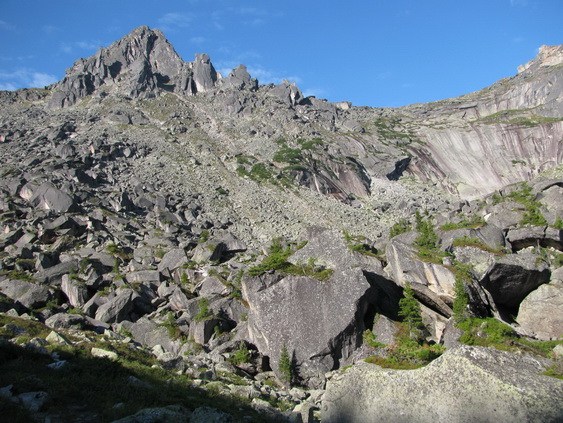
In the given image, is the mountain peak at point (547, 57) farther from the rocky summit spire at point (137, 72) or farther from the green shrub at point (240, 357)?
the green shrub at point (240, 357)

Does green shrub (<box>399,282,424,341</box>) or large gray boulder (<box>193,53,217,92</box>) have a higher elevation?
large gray boulder (<box>193,53,217,92</box>)

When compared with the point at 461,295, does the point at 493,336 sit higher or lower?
lower

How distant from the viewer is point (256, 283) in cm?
2631

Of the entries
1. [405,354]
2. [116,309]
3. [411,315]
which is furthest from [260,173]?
[405,354]

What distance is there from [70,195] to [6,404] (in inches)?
2208

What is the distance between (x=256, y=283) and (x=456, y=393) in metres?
15.6

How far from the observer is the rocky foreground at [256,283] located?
12906 millimetres

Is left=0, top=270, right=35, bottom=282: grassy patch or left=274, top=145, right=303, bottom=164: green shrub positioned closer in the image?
left=0, top=270, right=35, bottom=282: grassy patch

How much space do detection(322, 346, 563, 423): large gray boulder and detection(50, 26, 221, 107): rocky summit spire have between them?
128933 millimetres

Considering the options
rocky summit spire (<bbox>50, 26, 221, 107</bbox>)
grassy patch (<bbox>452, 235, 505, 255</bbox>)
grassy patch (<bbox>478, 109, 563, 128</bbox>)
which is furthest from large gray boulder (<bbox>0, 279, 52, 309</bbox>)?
grassy patch (<bbox>478, 109, 563, 128</bbox>)

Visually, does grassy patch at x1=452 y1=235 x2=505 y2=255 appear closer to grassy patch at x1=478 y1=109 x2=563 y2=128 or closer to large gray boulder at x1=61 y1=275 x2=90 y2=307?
large gray boulder at x1=61 y1=275 x2=90 y2=307

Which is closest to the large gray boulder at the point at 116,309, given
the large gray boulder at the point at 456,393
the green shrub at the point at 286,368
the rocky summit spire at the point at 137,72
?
the green shrub at the point at 286,368

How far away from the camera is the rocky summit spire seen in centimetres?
13038

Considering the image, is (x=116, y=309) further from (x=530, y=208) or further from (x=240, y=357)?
(x=530, y=208)
